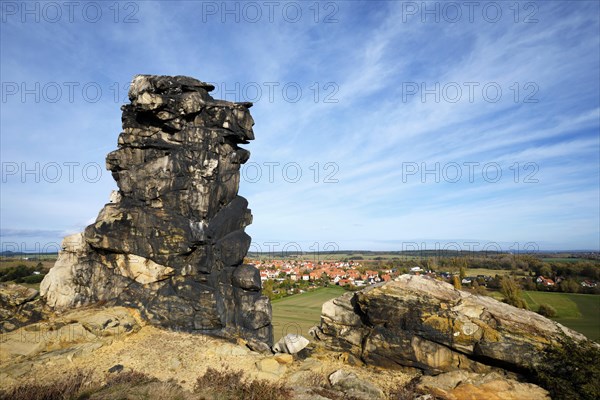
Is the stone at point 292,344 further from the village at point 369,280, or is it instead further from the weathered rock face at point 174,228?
the village at point 369,280

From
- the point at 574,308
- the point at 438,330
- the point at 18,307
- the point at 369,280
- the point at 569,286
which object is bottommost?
the point at 369,280

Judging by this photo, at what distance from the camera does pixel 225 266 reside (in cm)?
1845

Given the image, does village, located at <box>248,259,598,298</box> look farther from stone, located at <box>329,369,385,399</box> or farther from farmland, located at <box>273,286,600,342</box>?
stone, located at <box>329,369,385,399</box>

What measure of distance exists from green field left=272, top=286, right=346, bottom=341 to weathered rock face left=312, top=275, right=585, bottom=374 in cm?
1695

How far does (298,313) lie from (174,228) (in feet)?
131

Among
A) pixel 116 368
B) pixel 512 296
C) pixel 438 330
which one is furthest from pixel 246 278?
pixel 512 296

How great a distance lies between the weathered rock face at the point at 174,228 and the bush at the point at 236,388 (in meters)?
4.83

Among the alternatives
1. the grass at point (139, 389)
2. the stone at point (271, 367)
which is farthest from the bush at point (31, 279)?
the stone at point (271, 367)

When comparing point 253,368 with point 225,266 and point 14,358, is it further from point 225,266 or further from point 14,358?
point 14,358

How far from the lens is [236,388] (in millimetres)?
11023

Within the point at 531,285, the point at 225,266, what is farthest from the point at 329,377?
the point at 531,285

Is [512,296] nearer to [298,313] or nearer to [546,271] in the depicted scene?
[298,313]

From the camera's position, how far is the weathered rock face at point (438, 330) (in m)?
12.1

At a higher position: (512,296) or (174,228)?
(174,228)
